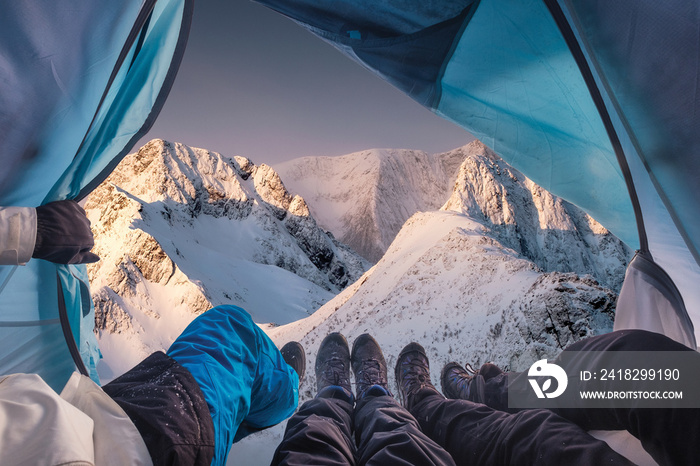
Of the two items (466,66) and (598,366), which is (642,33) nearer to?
(466,66)

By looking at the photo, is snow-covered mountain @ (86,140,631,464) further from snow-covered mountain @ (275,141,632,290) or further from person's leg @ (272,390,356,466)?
person's leg @ (272,390,356,466)

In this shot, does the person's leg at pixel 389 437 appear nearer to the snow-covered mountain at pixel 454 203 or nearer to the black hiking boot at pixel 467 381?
the black hiking boot at pixel 467 381

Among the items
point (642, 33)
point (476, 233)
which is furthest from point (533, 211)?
point (642, 33)

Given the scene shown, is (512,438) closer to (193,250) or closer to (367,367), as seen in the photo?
(367,367)

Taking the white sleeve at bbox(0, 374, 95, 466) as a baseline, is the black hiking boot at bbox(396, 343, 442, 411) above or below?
above

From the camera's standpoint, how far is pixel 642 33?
1393 millimetres

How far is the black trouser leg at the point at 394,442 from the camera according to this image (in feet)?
3.88

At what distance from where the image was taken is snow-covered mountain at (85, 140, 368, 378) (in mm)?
14492

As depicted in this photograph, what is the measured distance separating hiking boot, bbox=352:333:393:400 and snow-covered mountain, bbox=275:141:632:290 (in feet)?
14.2

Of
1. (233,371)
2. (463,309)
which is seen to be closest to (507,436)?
(233,371)

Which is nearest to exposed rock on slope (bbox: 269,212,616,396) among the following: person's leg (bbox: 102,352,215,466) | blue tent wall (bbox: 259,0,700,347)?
blue tent wall (bbox: 259,0,700,347)

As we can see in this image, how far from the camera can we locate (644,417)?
3.14ft

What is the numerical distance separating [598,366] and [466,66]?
1806 millimetres

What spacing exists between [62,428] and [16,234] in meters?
0.92
